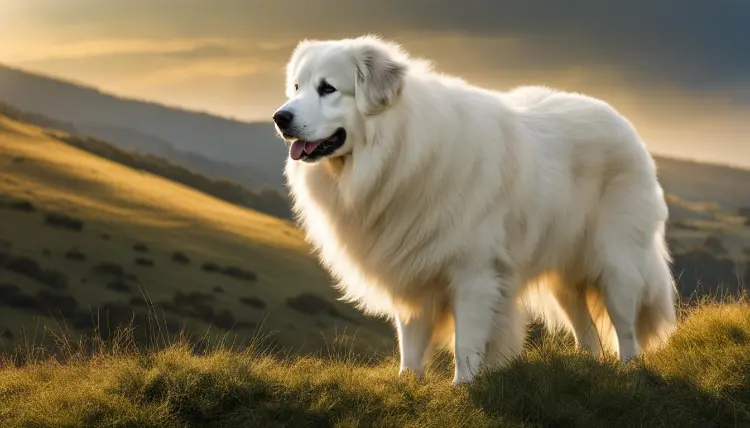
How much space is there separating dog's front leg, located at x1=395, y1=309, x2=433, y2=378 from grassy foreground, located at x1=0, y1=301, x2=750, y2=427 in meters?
0.17

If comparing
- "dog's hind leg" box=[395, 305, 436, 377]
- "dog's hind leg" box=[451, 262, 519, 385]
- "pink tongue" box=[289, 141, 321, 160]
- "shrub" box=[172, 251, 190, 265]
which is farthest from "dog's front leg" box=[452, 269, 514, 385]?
"shrub" box=[172, 251, 190, 265]

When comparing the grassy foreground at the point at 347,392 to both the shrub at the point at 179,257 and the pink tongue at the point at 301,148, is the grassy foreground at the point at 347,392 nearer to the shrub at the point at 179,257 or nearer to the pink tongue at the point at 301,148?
the pink tongue at the point at 301,148

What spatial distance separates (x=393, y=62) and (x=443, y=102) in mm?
576

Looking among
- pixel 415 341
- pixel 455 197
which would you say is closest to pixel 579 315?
pixel 415 341

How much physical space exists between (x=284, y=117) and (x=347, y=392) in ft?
6.12

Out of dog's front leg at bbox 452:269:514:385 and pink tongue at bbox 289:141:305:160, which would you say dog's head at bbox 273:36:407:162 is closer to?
pink tongue at bbox 289:141:305:160

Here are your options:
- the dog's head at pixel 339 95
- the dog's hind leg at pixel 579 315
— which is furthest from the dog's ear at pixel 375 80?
the dog's hind leg at pixel 579 315

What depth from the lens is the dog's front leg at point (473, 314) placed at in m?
6.43

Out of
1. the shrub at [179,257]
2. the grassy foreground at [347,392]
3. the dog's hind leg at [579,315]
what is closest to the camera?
the grassy foreground at [347,392]

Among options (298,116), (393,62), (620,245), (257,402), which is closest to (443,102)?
(393,62)

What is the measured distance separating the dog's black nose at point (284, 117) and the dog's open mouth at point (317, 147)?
8.5 inches

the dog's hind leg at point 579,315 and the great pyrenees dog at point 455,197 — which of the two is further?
the dog's hind leg at point 579,315

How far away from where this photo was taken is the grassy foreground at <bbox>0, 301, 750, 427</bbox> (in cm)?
562

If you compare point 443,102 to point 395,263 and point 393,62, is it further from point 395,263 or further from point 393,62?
point 395,263
